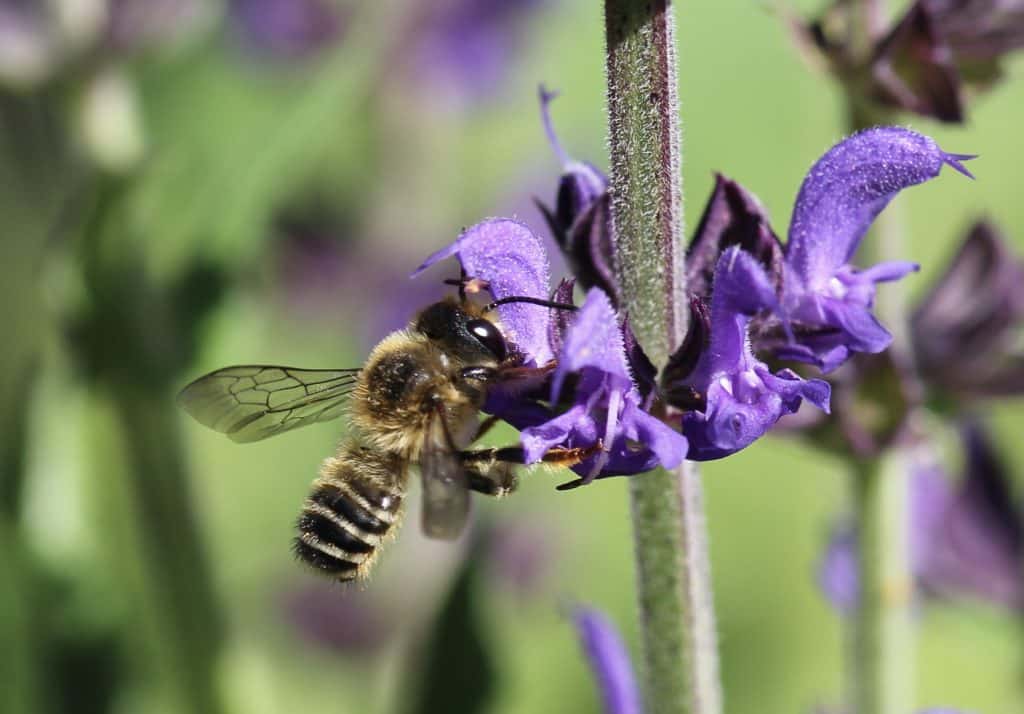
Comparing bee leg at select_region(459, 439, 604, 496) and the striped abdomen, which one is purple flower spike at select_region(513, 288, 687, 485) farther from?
the striped abdomen

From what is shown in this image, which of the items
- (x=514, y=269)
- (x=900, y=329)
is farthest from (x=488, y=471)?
(x=900, y=329)

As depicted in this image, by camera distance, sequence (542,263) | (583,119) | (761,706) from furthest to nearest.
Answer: (583,119)
(761,706)
(542,263)

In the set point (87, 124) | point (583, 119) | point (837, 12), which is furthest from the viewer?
point (583, 119)

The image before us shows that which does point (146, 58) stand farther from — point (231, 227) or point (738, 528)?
point (738, 528)

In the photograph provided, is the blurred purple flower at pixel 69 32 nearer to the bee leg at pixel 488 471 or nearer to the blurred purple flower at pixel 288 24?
the blurred purple flower at pixel 288 24

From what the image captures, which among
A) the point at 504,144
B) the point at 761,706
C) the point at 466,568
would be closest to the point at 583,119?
the point at 504,144

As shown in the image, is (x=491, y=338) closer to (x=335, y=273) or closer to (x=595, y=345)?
(x=595, y=345)

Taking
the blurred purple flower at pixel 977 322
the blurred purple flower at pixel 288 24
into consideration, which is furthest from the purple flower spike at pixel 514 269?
the blurred purple flower at pixel 288 24

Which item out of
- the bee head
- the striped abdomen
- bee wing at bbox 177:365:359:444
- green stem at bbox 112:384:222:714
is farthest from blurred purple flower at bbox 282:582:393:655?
the bee head

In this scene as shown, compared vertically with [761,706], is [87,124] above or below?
above
